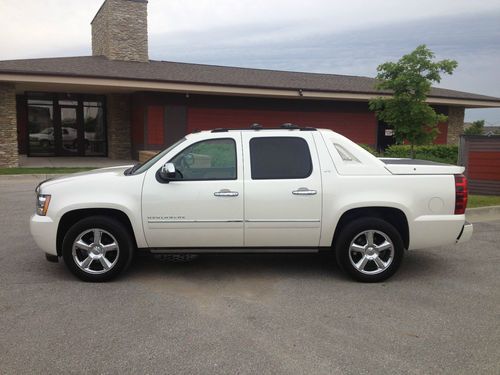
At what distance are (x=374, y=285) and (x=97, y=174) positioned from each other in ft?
11.2

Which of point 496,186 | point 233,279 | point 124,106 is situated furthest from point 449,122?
point 233,279

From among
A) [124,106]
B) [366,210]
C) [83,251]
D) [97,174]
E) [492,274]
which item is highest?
[124,106]

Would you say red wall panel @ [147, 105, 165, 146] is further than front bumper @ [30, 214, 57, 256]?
Yes

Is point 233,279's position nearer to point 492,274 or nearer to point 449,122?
point 492,274

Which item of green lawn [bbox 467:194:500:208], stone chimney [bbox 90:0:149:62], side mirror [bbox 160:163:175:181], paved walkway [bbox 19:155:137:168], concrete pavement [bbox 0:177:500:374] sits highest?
stone chimney [bbox 90:0:149:62]

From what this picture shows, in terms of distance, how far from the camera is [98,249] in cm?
529

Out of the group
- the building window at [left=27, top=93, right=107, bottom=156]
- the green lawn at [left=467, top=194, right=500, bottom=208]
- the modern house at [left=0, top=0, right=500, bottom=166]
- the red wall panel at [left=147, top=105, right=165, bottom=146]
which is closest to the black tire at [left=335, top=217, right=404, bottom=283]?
the green lawn at [left=467, top=194, right=500, bottom=208]

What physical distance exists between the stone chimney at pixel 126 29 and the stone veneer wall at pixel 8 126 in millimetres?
6751

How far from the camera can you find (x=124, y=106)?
23.2 m

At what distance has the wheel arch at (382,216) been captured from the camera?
17.8 feet

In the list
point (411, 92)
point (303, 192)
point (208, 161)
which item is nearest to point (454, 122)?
point (411, 92)

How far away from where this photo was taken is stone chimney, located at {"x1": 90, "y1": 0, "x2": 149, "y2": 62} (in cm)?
2320

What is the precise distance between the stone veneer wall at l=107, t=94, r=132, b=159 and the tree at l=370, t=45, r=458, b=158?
13.7m

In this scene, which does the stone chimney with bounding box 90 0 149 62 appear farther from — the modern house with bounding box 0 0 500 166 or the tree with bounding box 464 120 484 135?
the tree with bounding box 464 120 484 135
